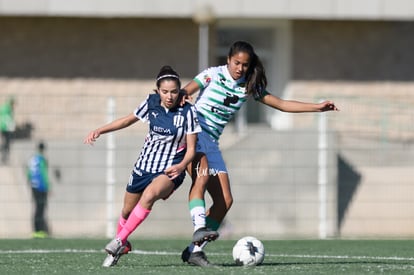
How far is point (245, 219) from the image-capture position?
18609mm

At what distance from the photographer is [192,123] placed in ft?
32.4

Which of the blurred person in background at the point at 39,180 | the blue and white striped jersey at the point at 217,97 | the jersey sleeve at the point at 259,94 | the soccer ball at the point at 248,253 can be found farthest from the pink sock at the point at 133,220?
the blurred person in background at the point at 39,180

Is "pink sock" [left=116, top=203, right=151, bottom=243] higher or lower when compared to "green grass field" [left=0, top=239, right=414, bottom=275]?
higher

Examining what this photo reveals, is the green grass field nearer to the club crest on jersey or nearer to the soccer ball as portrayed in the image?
the soccer ball

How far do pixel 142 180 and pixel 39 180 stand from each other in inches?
356

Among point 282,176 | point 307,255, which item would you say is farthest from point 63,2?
point 307,255

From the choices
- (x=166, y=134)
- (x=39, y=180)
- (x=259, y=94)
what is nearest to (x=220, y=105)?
(x=259, y=94)

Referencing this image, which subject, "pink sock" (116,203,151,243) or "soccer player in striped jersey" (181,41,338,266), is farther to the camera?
"soccer player in striped jersey" (181,41,338,266)

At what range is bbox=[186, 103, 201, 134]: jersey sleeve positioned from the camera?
984cm

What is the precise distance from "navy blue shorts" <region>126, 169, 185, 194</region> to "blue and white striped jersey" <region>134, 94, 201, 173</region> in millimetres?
41

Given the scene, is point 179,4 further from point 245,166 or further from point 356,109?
point 245,166

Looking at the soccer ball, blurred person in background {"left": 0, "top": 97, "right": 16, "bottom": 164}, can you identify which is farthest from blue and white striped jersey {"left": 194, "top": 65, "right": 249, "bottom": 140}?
blurred person in background {"left": 0, "top": 97, "right": 16, "bottom": 164}

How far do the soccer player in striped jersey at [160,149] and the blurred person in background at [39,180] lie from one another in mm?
8602

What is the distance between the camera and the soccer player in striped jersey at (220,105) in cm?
1008
